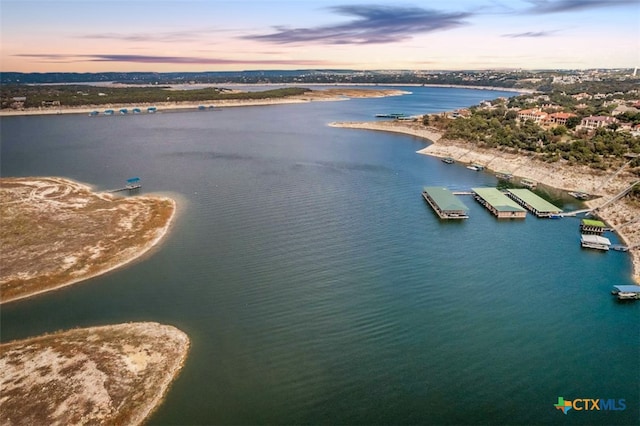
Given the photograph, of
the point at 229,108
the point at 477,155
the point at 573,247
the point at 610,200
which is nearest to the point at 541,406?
the point at 573,247

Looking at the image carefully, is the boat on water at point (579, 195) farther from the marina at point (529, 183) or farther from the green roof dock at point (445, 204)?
the green roof dock at point (445, 204)

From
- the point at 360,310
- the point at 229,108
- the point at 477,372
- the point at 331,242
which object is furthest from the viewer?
the point at 229,108

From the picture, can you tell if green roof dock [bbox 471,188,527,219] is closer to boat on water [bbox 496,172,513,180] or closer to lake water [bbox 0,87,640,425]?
lake water [bbox 0,87,640,425]

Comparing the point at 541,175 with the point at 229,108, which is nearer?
the point at 541,175

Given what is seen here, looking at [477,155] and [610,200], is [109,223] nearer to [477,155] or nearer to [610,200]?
[610,200]

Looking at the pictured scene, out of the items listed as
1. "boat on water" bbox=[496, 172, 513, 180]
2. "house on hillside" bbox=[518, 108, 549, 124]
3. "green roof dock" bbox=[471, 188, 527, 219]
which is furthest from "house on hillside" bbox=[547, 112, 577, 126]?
"green roof dock" bbox=[471, 188, 527, 219]

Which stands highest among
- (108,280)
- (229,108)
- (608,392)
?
(229,108)

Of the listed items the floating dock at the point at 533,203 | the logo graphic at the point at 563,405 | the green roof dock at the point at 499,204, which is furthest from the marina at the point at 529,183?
the logo graphic at the point at 563,405
